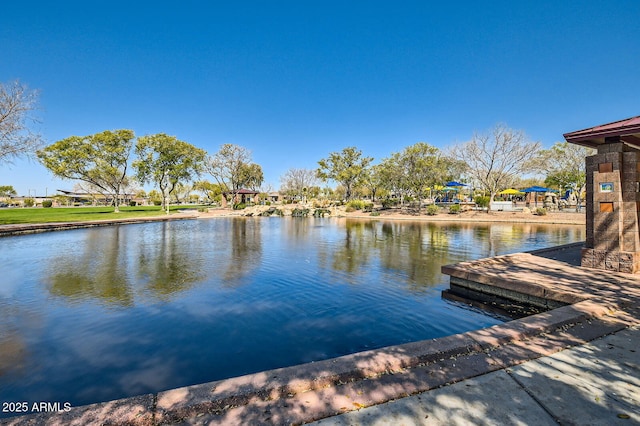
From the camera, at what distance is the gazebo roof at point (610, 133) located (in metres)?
6.21

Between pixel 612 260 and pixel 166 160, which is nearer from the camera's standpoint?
pixel 612 260

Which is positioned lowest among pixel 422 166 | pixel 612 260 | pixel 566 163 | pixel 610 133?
pixel 612 260

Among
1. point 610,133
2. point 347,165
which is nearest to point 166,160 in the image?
point 347,165

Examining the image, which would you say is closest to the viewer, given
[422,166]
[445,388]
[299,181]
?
[445,388]

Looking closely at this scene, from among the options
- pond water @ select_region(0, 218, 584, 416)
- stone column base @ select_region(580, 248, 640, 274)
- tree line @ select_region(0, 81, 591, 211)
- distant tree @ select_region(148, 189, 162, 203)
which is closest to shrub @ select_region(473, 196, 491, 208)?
tree line @ select_region(0, 81, 591, 211)

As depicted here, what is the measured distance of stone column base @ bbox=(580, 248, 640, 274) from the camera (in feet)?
21.6

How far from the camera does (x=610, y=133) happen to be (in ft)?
21.1

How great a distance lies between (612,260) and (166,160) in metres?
45.0

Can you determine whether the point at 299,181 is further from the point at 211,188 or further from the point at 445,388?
the point at 445,388

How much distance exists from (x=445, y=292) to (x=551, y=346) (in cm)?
388

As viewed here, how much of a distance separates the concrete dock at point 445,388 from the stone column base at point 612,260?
12.1ft

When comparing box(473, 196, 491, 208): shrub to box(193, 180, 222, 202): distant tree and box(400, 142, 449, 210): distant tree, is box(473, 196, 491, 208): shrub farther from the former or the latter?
box(193, 180, 222, 202): distant tree

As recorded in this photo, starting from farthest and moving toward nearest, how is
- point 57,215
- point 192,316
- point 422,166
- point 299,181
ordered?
point 299,181 → point 422,166 → point 57,215 → point 192,316

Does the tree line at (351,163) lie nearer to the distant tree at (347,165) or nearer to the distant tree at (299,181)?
the distant tree at (347,165)
